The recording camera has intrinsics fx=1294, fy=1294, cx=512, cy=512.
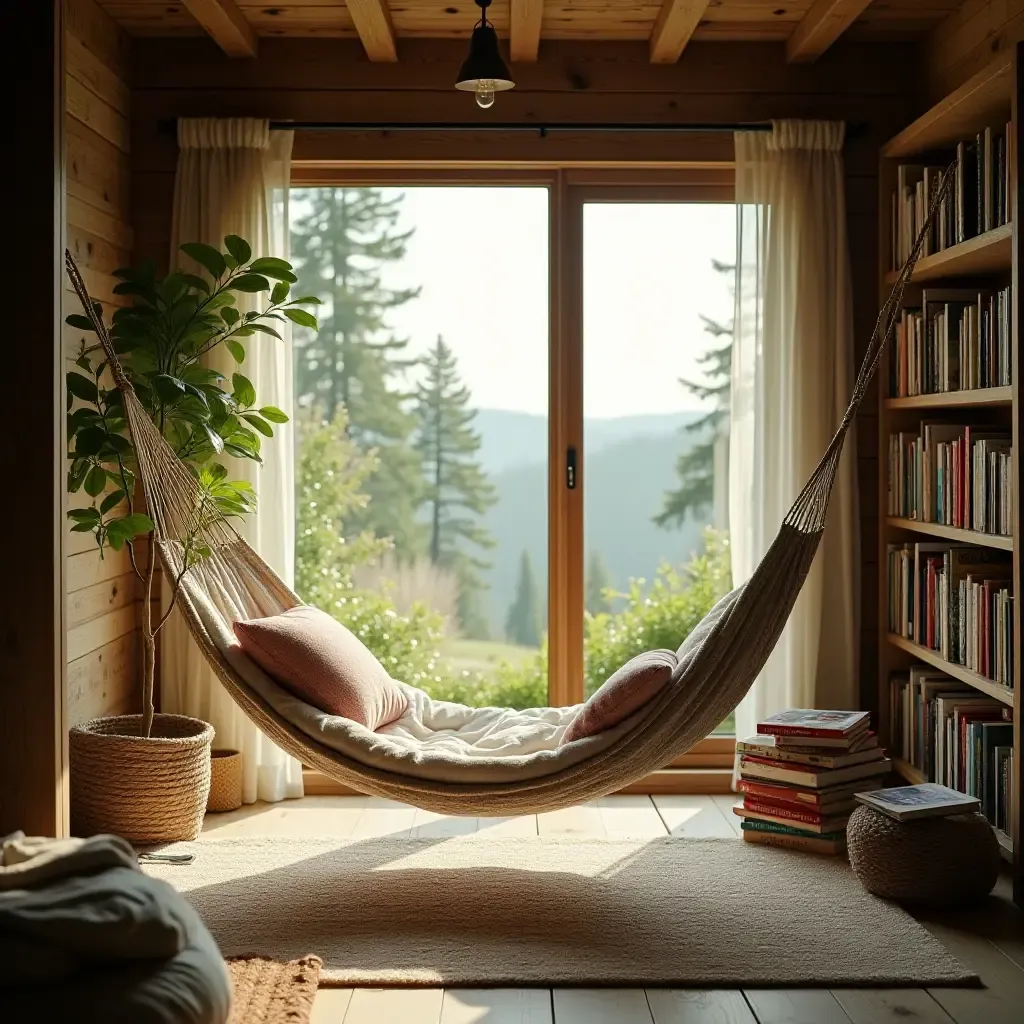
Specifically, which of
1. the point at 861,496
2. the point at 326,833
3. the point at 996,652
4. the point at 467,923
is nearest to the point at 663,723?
the point at 467,923

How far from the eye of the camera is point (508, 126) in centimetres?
393

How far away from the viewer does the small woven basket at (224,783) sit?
12.4 ft

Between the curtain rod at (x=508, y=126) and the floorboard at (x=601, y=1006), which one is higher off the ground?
the curtain rod at (x=508, y=126)

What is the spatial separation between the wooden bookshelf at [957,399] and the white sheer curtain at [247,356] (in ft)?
5.94

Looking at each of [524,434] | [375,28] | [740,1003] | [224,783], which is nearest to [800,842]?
[740,1003]

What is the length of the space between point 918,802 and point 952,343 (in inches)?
49.7

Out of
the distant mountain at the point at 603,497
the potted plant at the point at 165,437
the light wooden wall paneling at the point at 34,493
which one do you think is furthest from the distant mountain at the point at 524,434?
the light wooden wall paneling at the point at 34,493

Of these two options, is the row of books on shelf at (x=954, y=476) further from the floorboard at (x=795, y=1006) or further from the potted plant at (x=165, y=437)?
the potted plant at (x=165, y=437)

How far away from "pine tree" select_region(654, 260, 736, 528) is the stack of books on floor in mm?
860

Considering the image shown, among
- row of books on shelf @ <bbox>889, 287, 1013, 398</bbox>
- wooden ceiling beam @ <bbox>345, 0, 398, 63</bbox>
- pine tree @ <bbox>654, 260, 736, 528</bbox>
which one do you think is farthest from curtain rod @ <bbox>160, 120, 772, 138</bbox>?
row of books on shelf @ <bbox>889, 287, 1013, 398</bbox>

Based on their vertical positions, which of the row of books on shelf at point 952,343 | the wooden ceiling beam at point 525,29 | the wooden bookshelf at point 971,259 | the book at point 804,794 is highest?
the wooden ceiling beam at point 525,29

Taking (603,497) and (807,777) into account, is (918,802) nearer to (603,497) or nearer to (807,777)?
(807,777)

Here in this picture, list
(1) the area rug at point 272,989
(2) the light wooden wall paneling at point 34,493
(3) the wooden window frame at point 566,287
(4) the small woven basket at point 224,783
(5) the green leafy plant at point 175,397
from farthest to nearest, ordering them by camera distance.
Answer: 1. (3) the wooden window frame at point 566,287
2. (4) the small woven basket at point 224,783
3. (5) the green leafy plant at point 175,397
4. (2) the light wooden wall paneling at point 34,493
5. (1) the area rug at point 272,989

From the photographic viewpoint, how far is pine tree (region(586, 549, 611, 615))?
411 cm
